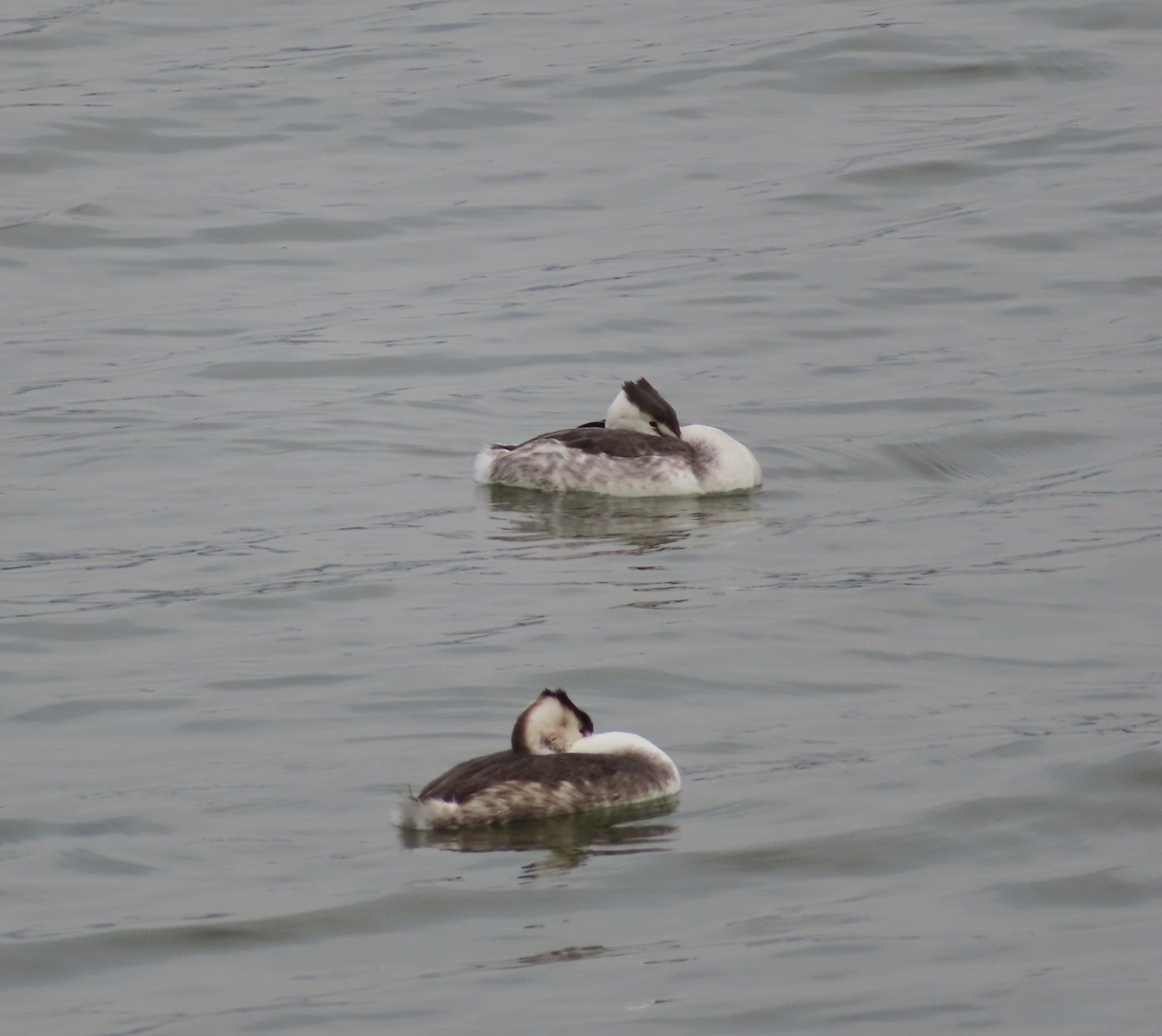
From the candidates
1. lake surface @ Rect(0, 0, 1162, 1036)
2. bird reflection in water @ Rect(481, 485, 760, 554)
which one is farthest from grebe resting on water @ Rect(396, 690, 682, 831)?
bird reflection in water @ Rect(481, 485, 760, 554)

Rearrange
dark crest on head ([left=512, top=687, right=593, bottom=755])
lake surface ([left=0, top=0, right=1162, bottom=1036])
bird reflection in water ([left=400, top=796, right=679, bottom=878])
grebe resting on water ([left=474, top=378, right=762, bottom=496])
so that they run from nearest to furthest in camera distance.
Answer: lake surface ([left=0, top=0, right=1162, bottom=1036])
bird reflection in water ([left=400, top=796, right=679, bottom=878])
dark crest on head ([left=512, top=687, right=593, bottom=755])
grebe resting on water ([left=474, top=378, right=762, bottom=496])

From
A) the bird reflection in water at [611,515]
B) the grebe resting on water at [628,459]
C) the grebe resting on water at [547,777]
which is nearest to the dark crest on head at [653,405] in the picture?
the grebe resting on water at [628,459]

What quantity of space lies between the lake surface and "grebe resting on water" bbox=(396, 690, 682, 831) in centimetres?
12

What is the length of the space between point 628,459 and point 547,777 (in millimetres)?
6425

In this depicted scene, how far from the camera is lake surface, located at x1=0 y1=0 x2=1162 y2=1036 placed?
23.6ft

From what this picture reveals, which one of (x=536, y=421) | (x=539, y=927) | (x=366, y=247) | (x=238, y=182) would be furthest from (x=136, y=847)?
(x=238, y=182)

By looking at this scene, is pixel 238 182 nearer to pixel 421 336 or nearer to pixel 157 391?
pixel 421 336

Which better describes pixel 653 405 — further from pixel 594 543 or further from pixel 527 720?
pixel 527 720

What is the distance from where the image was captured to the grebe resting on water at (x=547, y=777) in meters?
8.13

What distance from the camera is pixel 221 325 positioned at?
20156 millimetres

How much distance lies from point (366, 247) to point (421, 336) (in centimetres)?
367

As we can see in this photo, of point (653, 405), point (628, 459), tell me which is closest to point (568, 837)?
point (628, 459)

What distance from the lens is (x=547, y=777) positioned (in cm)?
834

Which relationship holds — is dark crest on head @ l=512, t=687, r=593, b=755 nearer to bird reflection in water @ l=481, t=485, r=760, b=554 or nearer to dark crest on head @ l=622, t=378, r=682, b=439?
bird reflection in water @ l=481, t=485, r=760, b=554
